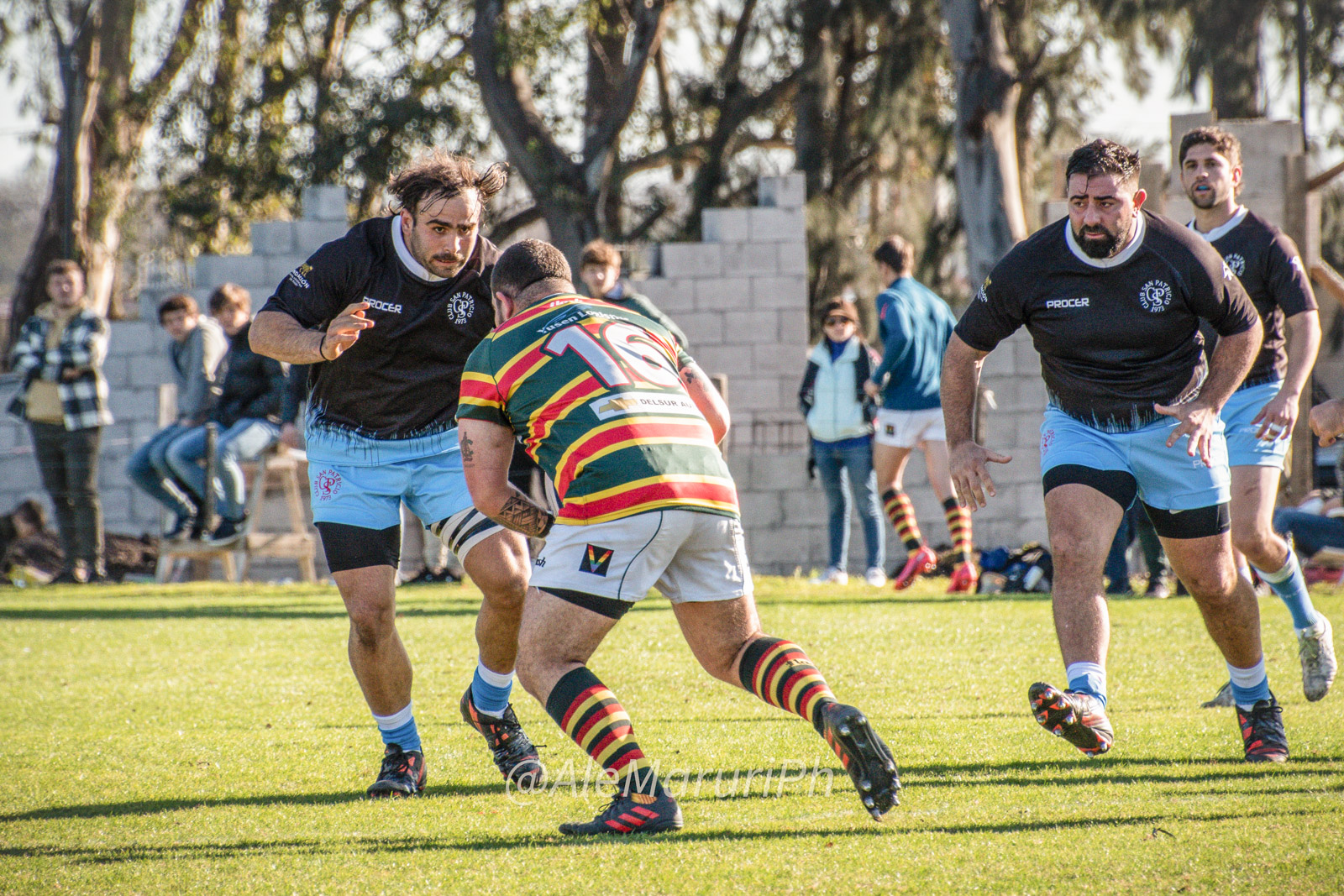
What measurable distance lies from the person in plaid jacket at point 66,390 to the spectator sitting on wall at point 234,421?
85 cm

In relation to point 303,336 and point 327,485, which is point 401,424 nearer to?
point 327,485

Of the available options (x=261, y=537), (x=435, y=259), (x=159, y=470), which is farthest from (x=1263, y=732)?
(x=159, y=470)

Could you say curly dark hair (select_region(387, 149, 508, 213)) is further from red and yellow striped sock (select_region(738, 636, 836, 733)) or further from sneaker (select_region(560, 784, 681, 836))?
sneaker (select_region(560, 784, 681, 836))

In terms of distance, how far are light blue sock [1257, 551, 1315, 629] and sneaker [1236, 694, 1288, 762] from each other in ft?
2.78

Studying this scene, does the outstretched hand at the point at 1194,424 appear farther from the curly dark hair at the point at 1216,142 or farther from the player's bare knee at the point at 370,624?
the player's bare knee at the point at 370,624

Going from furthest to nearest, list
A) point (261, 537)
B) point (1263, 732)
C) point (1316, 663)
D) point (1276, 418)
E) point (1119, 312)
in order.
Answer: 1. point (261, 537)
2. point (1316, 663)
3. point (1276, 418)
4. point (1263, 732)
5. point (1119, 312)

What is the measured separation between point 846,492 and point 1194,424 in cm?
619

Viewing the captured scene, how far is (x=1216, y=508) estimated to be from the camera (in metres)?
4.36

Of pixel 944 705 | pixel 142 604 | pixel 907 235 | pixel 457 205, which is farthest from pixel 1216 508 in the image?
pixel 907 235

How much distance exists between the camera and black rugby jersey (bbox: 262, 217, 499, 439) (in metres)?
4.58

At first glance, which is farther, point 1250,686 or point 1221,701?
point 1221,701

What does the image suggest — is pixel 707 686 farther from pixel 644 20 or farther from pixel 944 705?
pixel 644 20

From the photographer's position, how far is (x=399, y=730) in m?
4.43

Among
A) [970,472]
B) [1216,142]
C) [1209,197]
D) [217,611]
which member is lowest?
[217,611]
